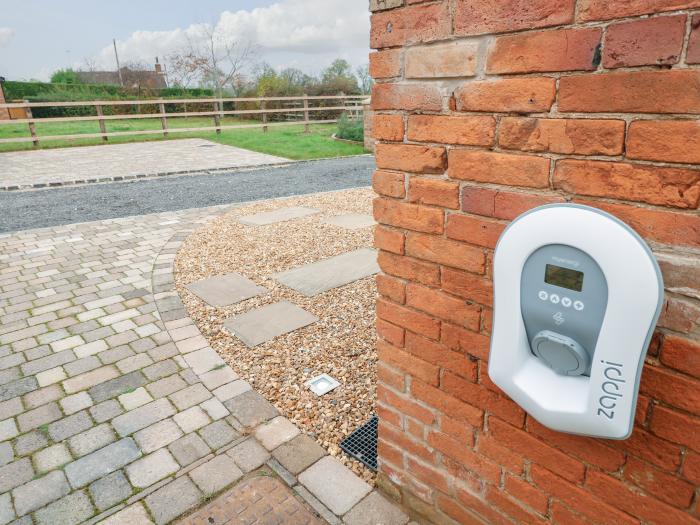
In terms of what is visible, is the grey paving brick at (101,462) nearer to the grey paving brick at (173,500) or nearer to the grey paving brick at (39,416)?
the grey paving brick at (173,500)

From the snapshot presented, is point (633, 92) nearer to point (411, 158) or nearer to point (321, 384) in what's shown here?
point (411, 158)

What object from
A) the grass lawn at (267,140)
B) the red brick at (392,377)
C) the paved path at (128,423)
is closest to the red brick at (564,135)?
the red brick at (392,377)

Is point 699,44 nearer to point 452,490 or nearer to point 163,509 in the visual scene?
point 452,490

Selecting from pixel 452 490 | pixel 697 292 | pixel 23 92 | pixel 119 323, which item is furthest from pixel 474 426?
pixel 23 92

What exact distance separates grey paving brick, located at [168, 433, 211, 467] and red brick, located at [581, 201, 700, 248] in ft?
6.98

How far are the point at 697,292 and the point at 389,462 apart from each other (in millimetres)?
1339

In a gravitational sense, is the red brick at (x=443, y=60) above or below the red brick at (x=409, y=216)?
above

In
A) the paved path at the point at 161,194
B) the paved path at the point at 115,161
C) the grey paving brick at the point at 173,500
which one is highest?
the paved path at the point at 115,161

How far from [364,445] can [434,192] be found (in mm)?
1457

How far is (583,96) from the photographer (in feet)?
3.42

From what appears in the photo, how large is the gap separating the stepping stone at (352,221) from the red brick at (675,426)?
5158mm

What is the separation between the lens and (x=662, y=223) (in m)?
0.99

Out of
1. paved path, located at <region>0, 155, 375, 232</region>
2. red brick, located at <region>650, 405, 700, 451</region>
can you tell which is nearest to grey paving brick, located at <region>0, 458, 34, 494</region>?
red brick, located at <region>650, 405, 700, 451</region>

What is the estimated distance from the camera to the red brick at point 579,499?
1263 mm
